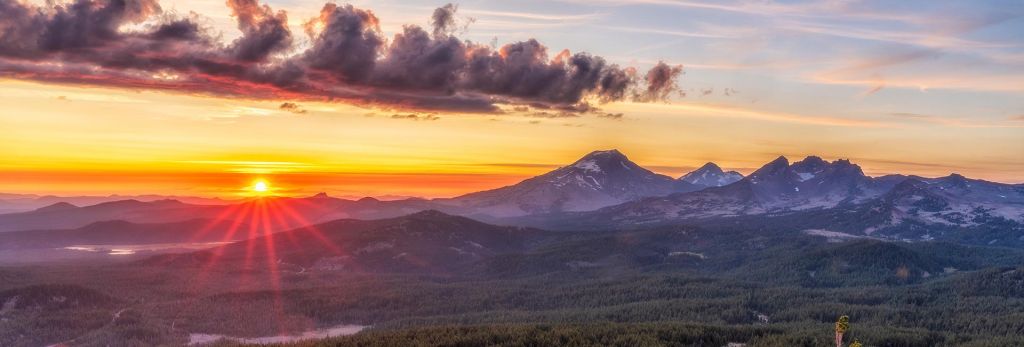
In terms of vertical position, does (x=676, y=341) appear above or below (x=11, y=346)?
above

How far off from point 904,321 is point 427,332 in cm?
13829

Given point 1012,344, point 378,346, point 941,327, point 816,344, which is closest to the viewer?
point 378,346

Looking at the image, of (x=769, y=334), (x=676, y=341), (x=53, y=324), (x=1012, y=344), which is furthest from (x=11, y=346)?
(x=1012, y=344)

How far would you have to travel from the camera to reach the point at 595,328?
142625 millimetres

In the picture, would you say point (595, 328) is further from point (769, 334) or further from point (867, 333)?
point (867, 333)

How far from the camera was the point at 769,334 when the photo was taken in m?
148

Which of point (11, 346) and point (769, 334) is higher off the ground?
point (769, 334)

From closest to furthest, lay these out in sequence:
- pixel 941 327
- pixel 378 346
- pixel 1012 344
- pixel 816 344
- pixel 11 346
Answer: pixel 378 346 → pixel 816 344 → pixel 1012 344 → pixel 11 346 → pixel 941 327

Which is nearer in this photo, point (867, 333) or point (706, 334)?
point (706, 334)

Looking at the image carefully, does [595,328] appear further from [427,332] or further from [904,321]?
[904,321]

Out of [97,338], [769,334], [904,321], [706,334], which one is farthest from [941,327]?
[97,338]

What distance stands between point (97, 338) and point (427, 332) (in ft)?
332

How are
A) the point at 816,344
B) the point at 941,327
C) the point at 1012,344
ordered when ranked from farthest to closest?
the point at 941,327 < the point at 1012,344 < the point at 816,344

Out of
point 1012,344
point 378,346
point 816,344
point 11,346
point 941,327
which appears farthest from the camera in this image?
point 941,327
